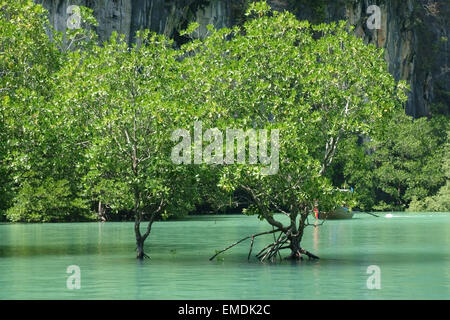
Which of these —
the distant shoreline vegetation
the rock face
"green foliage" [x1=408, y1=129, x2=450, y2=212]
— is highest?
the rock face

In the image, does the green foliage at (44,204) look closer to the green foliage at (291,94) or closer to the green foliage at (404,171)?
the green foliage at (404,171)

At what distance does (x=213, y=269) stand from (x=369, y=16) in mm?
81350

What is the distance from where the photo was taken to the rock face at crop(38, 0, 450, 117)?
273 ft

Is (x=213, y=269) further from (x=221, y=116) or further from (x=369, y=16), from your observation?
(x=369, y=16)

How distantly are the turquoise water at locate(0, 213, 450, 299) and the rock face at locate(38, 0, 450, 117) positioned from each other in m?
32.5

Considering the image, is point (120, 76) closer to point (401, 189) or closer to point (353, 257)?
point (353, 257)

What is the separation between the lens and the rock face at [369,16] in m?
83.2

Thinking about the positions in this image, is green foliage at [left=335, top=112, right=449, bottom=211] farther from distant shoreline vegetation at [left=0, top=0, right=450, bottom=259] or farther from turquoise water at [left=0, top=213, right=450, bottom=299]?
distant shoreline vegetation at [left=0, top=0, right=450, bottom=259]

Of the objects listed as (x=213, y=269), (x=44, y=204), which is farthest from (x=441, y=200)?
(x=213, y=269)

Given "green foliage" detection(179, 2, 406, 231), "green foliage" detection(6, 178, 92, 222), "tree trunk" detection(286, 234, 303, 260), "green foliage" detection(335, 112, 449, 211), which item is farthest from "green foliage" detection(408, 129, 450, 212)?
"tree trunk" detection(286, 234, 303, 260)

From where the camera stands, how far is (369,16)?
110m

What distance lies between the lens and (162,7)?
88688 millimetres
